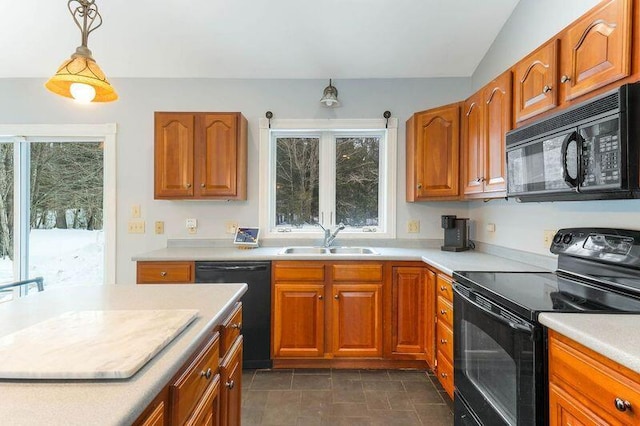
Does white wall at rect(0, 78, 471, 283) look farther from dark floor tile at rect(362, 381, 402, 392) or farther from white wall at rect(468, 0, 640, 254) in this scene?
dark floor tile at rect(362, 381, 402, 392)

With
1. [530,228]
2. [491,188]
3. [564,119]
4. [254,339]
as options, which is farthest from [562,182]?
[254,339]

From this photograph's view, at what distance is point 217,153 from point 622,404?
9.12ft

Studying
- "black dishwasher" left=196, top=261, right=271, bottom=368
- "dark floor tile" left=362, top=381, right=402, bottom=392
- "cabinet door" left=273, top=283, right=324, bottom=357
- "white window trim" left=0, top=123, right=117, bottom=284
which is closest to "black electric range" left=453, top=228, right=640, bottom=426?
"dark floor tile" left=362, top=381, right=402, bottom=392

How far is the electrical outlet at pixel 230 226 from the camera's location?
3178 mm

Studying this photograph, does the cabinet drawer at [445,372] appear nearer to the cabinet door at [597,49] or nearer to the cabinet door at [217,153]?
the cabinet door at [597,49]

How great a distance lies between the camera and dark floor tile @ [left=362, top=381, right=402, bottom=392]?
2.36 m

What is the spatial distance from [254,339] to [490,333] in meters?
1.74

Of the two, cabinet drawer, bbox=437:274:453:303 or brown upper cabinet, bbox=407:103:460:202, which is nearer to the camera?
cabinet drawer, bbox=437:274:453:303

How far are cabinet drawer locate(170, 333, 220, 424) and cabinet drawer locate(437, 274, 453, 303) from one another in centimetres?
149

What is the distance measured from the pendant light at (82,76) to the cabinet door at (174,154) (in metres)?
1.29

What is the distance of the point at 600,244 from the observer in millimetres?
1576

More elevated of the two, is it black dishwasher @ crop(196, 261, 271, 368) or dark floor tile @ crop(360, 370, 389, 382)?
black dishwasher @ crop(196, 261, 271, 368)

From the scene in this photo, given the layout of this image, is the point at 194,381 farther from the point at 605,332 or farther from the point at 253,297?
the point at 253,297

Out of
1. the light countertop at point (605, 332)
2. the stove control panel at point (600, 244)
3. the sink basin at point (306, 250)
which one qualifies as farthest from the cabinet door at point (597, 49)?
the sink basin at point (306, 250)
